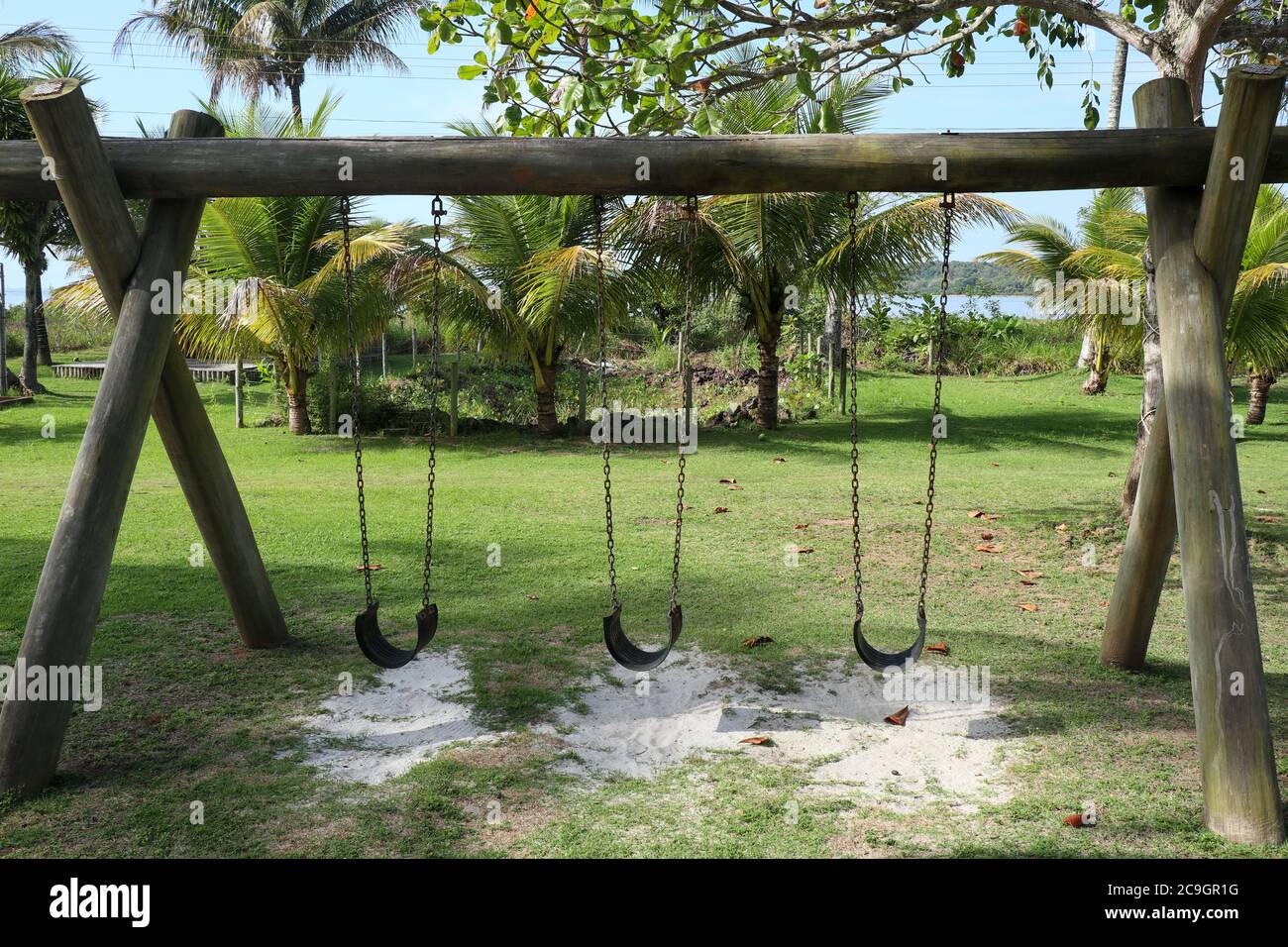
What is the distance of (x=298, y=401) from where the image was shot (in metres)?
15.1

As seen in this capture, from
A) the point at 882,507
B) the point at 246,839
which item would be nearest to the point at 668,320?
the point at 882,507

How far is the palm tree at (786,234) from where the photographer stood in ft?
41.8

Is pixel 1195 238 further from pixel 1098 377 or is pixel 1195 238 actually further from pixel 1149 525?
pixel 1098 377

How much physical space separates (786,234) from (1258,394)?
7.21 m

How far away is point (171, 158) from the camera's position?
4.48 meters

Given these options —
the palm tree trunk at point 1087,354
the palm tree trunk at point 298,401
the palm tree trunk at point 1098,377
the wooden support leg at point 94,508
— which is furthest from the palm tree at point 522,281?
the palm tree trunk at point 1087,354

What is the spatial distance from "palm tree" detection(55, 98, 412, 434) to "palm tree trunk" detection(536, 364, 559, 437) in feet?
7.43

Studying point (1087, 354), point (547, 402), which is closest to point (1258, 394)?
point (1087, 354)

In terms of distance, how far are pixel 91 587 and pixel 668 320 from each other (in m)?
18.9

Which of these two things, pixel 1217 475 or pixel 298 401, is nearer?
pixel 1217 475

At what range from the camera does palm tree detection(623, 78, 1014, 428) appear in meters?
12.7

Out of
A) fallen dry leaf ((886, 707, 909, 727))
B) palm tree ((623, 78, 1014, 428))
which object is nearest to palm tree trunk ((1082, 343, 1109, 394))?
palm tree ((623, 78, 1014, 428))

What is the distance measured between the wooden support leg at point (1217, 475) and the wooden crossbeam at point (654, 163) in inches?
7.0
